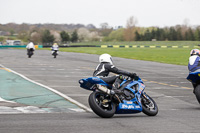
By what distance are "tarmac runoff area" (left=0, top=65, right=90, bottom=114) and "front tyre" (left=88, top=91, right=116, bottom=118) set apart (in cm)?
137

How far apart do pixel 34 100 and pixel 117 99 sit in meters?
3.69

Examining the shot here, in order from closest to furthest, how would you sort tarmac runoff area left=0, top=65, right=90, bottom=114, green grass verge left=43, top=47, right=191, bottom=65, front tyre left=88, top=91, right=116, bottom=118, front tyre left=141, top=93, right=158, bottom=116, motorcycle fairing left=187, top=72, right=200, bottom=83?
front tyre left=88, top=91, right=116, bottom=118 < front tyre left=141, top=93, right=158, bottom=116 < tarmac runoff area left=0, top=65, right=90, bottom=114 < motorcycle fairing left=187, top=72, right=200, bottom=83 < green grass verge left=43, top=47, right=191, bottom=65

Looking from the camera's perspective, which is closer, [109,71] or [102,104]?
[102,104]

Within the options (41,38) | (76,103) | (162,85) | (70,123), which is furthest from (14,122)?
(41,38)

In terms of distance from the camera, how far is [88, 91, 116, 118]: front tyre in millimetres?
9469

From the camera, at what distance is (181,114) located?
1064cm

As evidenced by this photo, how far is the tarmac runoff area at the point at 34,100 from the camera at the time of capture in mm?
10948

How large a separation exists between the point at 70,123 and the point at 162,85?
10.7 m

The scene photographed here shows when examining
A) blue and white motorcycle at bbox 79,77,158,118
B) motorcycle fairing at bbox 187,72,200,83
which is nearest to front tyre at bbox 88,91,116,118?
blue and white motorcycle at bbox 79,77,158,118

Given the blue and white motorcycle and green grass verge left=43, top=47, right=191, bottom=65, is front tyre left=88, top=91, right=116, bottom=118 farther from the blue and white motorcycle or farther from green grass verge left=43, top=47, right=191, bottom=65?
green grass verge left=43, top=47, right=191, bottom=65

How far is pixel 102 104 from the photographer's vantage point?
9.74m

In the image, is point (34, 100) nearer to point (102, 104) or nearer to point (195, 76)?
point (102, 104)

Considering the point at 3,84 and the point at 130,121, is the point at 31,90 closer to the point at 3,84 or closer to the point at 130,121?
the point at 3,84

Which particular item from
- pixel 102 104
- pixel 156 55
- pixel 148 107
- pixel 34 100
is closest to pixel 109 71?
pixel 102 104
